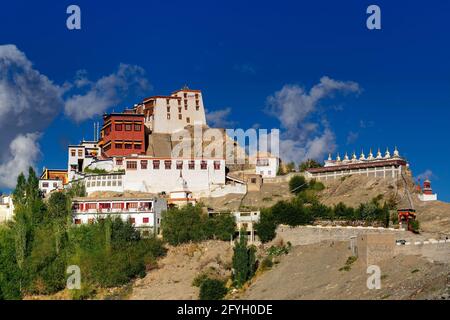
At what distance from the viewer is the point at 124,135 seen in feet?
378

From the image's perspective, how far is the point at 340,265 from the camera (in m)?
78.6

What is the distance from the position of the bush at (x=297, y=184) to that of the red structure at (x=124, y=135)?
19388 mm

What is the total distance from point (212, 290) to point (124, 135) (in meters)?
39.0

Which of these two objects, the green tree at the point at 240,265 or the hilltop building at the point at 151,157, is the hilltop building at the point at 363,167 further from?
the green tree at the point at 240,265

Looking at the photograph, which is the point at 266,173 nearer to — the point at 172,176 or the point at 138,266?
the point at 172,176

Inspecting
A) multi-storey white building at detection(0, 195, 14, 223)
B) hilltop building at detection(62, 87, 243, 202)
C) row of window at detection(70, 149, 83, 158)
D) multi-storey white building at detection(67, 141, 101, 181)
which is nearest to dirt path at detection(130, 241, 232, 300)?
hilltop building at detection(62, 87, 243, 202)

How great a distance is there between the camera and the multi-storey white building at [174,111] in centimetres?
12294

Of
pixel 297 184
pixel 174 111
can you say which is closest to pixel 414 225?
pixel 297 184

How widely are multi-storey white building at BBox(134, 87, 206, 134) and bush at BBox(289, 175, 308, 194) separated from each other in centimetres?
2211

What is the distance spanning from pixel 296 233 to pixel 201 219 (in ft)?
33.9

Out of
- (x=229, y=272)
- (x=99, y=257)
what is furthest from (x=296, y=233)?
(x=99, y=257)
